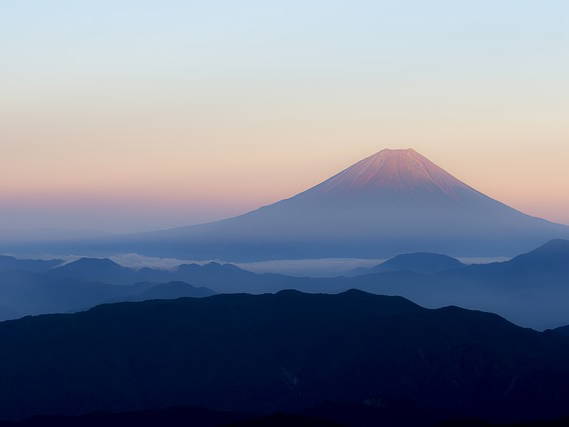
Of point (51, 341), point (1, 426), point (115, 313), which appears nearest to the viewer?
point (1, 426)

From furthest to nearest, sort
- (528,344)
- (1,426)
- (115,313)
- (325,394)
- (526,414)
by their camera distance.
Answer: (115,313) → (528,344) → (325,394) → (526,414) → (1,426)

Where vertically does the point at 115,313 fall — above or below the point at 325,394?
above

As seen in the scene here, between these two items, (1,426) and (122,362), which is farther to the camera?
(122,362)

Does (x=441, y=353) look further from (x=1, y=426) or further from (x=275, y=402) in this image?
(x=1, y=426)

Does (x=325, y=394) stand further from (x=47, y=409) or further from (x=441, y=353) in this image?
(x=47, y=409)

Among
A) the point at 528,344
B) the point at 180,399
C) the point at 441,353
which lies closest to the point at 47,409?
the point at 180,399

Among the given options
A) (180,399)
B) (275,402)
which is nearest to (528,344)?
(275,402)
